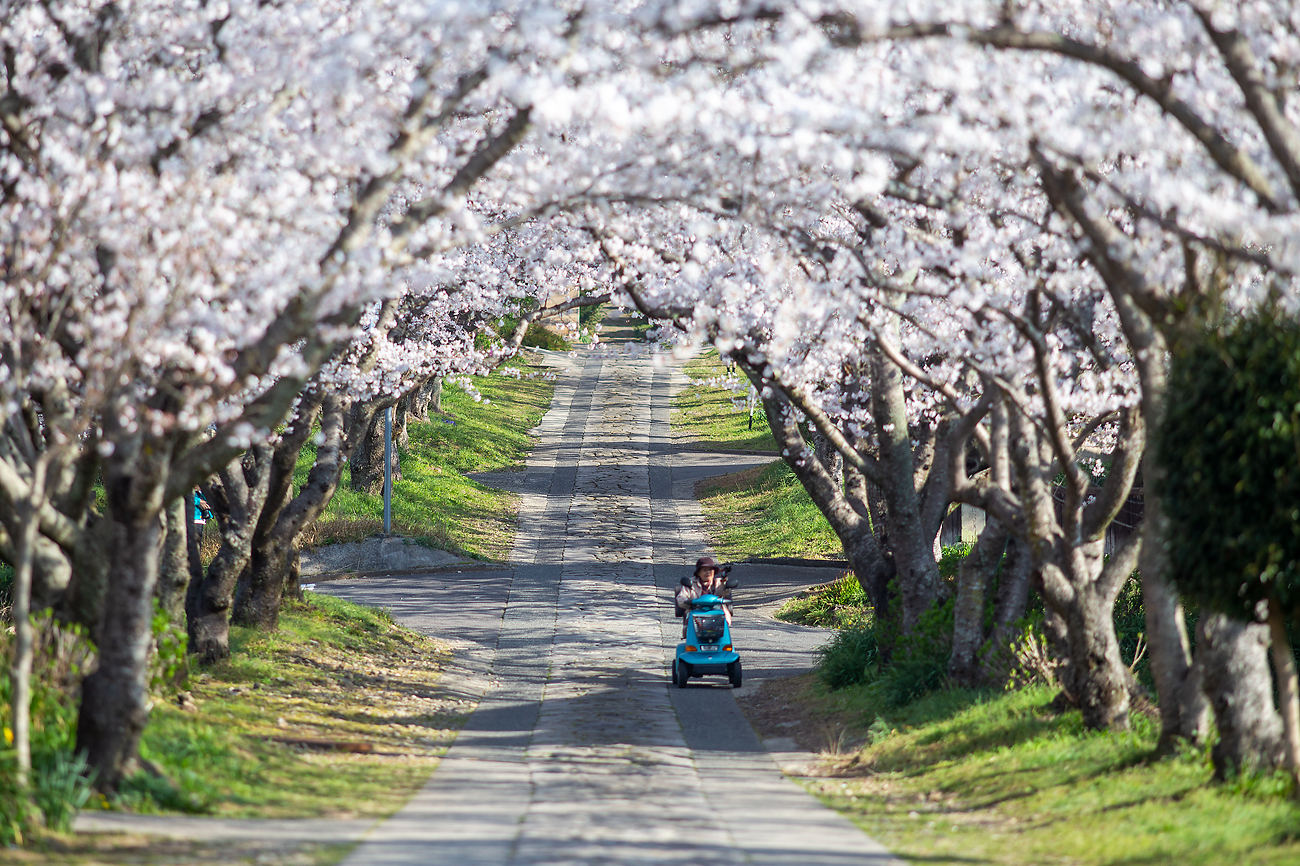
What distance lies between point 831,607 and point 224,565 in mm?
10712

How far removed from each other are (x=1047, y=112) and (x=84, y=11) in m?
6.76

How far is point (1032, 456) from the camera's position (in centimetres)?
977

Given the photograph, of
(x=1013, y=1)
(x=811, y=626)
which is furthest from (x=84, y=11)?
(x=811, y=626)

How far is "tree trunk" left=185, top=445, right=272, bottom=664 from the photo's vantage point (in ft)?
44.8

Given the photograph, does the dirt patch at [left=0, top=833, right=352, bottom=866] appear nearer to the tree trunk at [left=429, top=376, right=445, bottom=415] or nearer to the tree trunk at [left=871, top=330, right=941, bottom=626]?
the tree trunk at [left=871, top=330, right=941, bottom=626]

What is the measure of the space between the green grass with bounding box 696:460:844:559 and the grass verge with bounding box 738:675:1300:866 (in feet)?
41.4

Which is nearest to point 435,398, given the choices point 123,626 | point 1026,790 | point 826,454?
point 826,454

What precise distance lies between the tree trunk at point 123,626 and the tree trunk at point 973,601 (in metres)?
8.04

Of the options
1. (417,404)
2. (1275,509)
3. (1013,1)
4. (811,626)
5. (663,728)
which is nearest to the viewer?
(1275,509)

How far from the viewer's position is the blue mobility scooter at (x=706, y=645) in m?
14.9

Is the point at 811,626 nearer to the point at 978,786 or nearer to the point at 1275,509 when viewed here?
the point at 978,786

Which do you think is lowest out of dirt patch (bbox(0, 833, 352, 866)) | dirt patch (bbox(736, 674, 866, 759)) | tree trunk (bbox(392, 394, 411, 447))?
dirt patch (bbox(736, 674, 866, 759))

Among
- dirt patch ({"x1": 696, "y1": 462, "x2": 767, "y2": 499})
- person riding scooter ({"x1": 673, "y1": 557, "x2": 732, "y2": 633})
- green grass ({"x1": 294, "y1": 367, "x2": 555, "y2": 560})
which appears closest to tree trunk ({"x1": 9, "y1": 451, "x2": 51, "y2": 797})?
person riding scooter ({"x1": 673, "y1": 557, "x2": 732, "y2": 633})

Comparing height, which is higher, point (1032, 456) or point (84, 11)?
point (84, 11)
